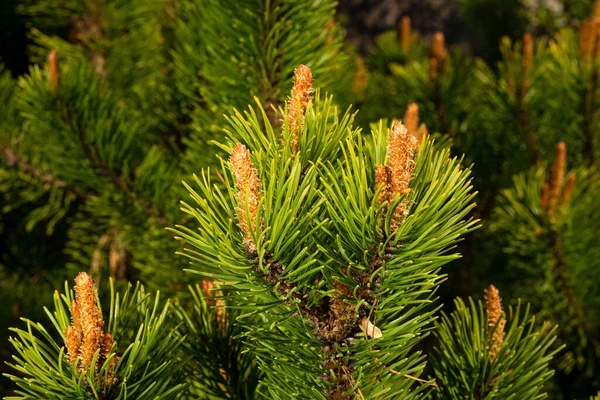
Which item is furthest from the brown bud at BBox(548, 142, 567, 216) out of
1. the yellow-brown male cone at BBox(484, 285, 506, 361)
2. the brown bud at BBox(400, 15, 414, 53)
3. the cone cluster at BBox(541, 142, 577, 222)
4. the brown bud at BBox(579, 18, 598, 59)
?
the brown bud at BBox(400, 15, 414, 53)

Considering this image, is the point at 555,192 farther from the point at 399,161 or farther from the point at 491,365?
the point at 399,161

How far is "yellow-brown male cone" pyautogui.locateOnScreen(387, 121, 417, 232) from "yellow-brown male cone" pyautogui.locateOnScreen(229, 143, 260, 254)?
0.07 metres

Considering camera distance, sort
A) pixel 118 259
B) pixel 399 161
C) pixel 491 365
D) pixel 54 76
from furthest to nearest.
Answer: pixel 118 259 < pixel 54 76 < pixel 491 365 < pixel 399 161

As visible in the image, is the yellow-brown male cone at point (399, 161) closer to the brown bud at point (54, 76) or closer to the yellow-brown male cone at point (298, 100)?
the yellow-brown male cone at point (298, 100)

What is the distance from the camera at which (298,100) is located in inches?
14.1

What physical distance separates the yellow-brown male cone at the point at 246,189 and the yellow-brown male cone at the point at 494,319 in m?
0.20

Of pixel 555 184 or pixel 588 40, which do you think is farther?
pixel 588 40

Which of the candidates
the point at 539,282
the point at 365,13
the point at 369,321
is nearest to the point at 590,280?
the point at 539,282

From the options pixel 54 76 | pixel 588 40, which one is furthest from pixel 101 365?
pixel 588 40

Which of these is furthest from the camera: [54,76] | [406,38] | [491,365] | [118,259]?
[406,38]

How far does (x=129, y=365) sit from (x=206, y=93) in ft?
1.20

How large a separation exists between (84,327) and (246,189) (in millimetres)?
128

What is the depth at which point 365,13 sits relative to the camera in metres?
2.20

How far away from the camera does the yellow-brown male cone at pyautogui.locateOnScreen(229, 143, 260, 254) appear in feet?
1.05
